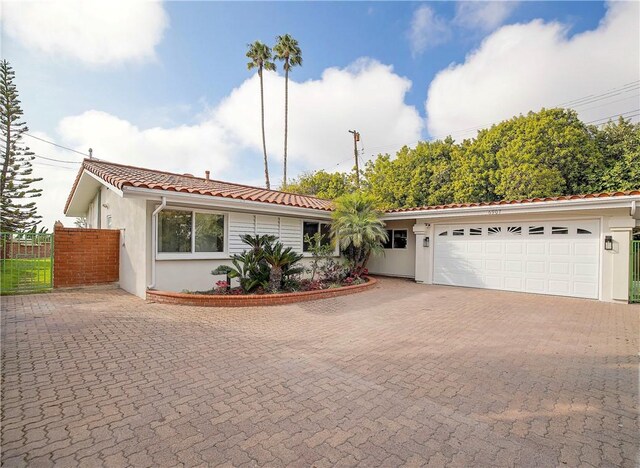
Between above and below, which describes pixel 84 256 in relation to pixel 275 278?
above

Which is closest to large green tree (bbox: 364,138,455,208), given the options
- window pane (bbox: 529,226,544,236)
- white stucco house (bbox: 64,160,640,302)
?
white stucco house (bbox: 64,160,640,302)

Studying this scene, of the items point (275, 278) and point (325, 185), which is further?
point (325, 185)

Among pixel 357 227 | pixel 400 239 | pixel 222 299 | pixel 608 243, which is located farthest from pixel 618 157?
pixel 222 299

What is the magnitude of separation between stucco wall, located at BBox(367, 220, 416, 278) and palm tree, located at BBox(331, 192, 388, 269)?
2.63 m

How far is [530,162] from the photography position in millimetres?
20422

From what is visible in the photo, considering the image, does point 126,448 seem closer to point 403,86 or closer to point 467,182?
point 403,86

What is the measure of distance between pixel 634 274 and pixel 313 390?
11514 millimetres

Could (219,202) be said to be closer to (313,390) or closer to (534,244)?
(313,390)

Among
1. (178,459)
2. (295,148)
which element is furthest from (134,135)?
(178,459)

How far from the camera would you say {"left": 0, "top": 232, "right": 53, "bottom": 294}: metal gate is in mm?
9594

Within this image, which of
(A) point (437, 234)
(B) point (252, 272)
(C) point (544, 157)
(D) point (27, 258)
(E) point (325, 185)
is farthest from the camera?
(E) point (325, 185)

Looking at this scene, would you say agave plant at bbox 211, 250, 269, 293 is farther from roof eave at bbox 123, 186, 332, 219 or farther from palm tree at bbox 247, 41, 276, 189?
palm tree at bbox 247, 41, 276, 189

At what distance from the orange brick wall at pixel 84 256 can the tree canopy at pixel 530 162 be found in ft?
40.8

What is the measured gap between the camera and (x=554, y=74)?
43.3ft
